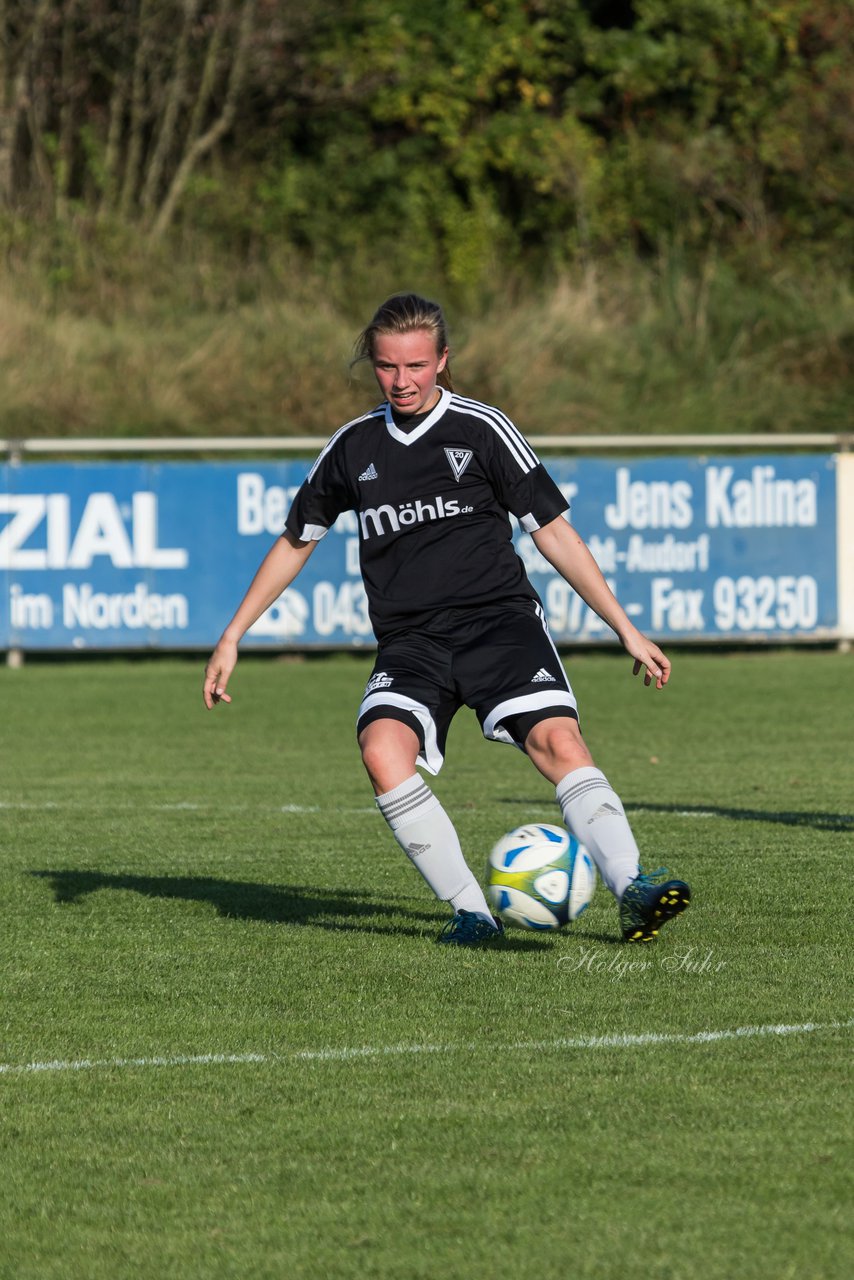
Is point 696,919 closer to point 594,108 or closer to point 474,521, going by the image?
point 474,521

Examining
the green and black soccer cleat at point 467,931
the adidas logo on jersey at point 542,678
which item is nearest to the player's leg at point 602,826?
the adidas logo on jersey at point 542,678

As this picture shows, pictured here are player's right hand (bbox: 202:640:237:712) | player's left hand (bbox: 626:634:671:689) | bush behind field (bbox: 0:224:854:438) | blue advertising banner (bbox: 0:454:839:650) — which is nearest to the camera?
player's left hand (bbox: 626:634:671:689)

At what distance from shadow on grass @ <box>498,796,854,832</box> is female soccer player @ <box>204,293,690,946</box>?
111 inches

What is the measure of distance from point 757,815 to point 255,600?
3453 millimetres

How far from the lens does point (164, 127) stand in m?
27.6

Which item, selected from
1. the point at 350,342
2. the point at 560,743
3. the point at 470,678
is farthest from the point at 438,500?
the point at 350,342

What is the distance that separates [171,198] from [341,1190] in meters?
25.4

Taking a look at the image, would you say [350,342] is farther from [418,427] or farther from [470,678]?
[470,678]

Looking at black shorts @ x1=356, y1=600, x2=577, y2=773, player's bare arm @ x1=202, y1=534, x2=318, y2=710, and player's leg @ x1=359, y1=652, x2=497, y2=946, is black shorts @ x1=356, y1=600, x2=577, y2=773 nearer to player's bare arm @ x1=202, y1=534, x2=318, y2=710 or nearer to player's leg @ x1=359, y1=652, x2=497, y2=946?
player's leg @ x1=359, y1=652, x2=497, y2=946

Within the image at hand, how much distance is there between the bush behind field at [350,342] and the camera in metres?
21.9

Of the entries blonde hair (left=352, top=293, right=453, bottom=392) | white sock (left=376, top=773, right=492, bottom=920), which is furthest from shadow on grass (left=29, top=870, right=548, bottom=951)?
blonde hair (left=352, top=293, right=453, bottom=392)

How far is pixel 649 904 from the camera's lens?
16.8ft

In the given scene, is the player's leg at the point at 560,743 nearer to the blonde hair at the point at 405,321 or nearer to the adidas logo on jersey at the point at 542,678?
the adidas logo on jersey at the point at 542,678

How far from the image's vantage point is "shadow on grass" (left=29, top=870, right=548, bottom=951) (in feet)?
19.6
